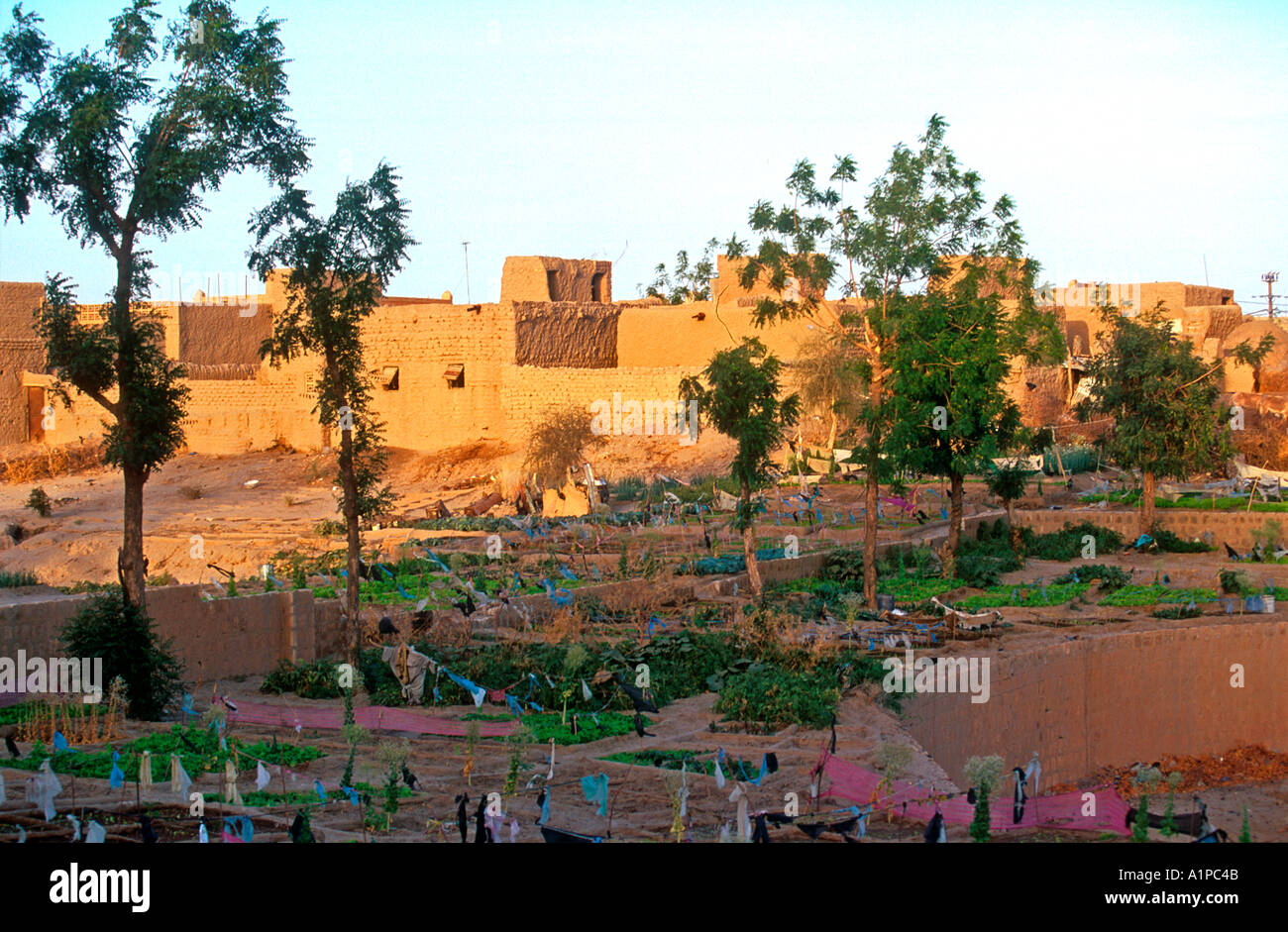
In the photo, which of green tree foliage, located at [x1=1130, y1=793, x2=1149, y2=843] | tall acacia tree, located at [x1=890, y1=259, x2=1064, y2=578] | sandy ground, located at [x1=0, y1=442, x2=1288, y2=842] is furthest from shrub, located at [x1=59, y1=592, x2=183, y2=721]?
tall acacia tree, located at [x1=890, y1=259, x2=1064, y2=578]

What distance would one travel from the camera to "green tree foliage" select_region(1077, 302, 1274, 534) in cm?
2325

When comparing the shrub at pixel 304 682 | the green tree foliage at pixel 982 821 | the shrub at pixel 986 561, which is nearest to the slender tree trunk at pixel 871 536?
the shrub at pixel 986 561

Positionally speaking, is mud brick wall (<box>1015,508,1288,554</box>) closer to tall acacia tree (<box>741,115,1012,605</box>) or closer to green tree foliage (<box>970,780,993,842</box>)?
tall acacia tree (<box>741,115,1012,605</box>)

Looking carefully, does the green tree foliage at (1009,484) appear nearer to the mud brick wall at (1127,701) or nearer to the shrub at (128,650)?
the mud brick wall at (1127,701)

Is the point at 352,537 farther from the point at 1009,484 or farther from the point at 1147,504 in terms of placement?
the point at 1147,504

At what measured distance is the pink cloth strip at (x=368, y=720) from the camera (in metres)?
11.0

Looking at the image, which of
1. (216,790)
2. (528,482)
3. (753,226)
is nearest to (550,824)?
(216,790)

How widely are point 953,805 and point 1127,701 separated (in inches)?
293

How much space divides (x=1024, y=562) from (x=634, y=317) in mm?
15391

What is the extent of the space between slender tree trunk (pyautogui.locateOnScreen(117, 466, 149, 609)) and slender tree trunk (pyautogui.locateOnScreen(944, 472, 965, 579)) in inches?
475

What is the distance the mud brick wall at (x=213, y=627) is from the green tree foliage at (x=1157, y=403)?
49.4 ft

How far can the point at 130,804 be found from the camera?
8.02m

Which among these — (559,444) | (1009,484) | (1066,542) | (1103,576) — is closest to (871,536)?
(1103,576)
